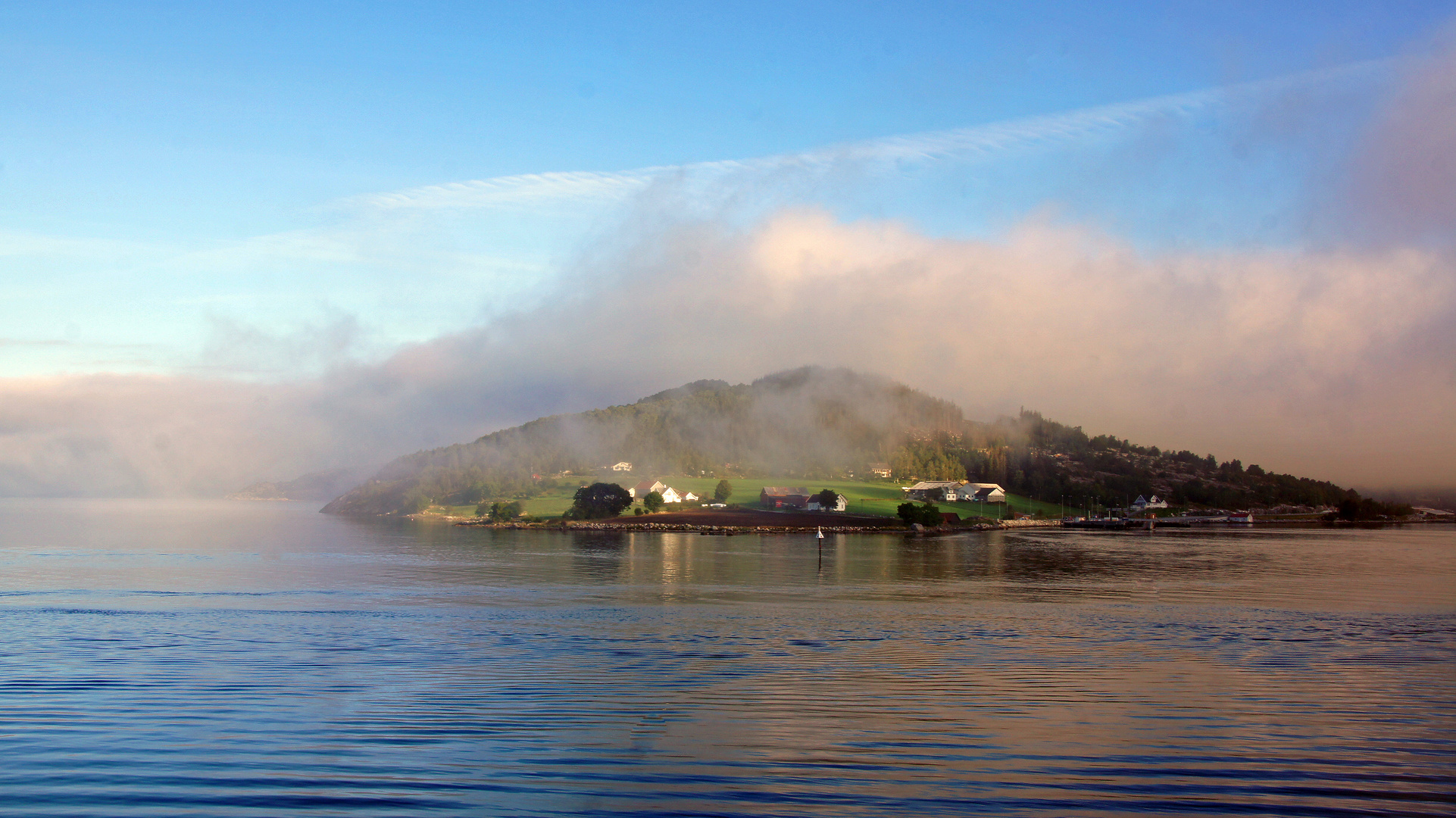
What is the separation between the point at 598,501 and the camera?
149625 mm

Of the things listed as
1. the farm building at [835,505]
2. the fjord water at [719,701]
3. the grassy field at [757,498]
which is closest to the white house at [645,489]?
the grassy field at [757,498]

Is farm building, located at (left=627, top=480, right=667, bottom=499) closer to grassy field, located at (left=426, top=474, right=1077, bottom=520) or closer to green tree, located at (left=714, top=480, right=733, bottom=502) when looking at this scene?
grassy field, located at (left=426, top=474, right=1077, bottom=520)

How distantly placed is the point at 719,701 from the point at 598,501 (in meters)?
135

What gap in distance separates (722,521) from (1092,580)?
92.0 metres

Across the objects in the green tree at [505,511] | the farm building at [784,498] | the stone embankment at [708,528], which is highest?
the farm building at [784,498]

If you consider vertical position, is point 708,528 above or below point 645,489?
below

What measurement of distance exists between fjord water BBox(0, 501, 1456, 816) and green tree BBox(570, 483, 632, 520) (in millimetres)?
104538

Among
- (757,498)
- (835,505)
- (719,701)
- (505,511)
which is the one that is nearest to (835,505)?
(835,505)

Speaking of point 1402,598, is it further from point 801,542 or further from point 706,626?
point 801,542

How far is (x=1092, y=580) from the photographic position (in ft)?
169

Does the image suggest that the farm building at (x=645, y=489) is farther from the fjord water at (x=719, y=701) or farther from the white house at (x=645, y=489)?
the fjord water at (x=719, y=701)

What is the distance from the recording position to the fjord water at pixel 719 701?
1111 cm

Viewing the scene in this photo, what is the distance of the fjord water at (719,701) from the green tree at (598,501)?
343ft

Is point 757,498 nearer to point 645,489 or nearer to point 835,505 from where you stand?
point 835,505
